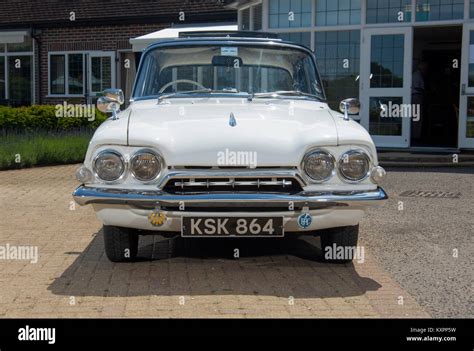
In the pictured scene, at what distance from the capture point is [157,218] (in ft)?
15.6

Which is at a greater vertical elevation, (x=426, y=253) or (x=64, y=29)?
(x=64, y=29)

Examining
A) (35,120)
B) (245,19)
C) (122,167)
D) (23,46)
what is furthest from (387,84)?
(23,46)

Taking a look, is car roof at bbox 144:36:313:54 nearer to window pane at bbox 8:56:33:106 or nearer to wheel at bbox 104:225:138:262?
→ wheel at bbox 104:225:138:262

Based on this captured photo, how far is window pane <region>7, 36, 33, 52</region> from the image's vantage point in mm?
22406

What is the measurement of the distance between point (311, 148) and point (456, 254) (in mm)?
Answer: 2073

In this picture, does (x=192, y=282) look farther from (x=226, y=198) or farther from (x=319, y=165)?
(x=319, y=165)

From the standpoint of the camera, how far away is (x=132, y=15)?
813 inches

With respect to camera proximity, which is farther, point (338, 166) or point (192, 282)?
point (192, 282)

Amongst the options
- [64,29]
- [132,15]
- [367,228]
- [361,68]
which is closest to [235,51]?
[367,228]

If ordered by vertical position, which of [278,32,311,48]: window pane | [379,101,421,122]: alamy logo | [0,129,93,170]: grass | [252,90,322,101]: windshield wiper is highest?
[278,32,311,48]: window pane

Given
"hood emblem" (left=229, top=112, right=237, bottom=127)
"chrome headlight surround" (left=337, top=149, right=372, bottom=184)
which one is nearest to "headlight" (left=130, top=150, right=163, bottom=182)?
"hood emblem" (left=229, top=112, right=237, bottom=127)

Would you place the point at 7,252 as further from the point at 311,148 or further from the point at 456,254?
the point at 456,254

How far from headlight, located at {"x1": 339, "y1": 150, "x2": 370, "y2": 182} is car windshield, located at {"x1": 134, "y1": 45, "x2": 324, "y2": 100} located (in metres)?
1.50

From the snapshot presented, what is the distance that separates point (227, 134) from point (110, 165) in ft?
2.78
